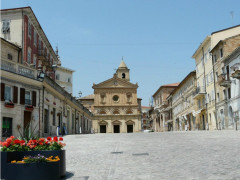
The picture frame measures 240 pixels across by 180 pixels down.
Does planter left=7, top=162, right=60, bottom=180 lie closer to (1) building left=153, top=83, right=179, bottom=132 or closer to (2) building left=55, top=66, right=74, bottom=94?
(2) building left=55, top=66, right=74, bottom=94

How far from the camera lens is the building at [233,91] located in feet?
110

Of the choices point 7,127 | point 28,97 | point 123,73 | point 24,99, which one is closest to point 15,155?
point 7,127

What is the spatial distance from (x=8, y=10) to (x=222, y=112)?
2808 cm

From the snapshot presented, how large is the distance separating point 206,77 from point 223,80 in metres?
10.6

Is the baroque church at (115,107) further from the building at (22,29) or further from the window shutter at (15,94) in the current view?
the window shutter at (15,94)

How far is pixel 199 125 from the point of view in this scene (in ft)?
172

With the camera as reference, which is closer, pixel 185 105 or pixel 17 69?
pixel 17 69

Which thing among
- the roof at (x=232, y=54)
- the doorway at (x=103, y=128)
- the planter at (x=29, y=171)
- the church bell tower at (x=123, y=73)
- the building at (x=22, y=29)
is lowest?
the doorway at (x=103, y=128)

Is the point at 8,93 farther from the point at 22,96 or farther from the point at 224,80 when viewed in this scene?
the point at 224,80

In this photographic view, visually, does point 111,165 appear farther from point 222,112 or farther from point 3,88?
point 222,112

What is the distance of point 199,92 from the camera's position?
166 feet

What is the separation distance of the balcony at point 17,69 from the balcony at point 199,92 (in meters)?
30.0

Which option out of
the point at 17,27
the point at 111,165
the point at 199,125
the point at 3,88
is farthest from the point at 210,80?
the point at 111,165

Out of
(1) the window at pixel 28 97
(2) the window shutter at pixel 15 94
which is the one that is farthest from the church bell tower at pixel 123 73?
(2) the window shutter at pixel 15 94
